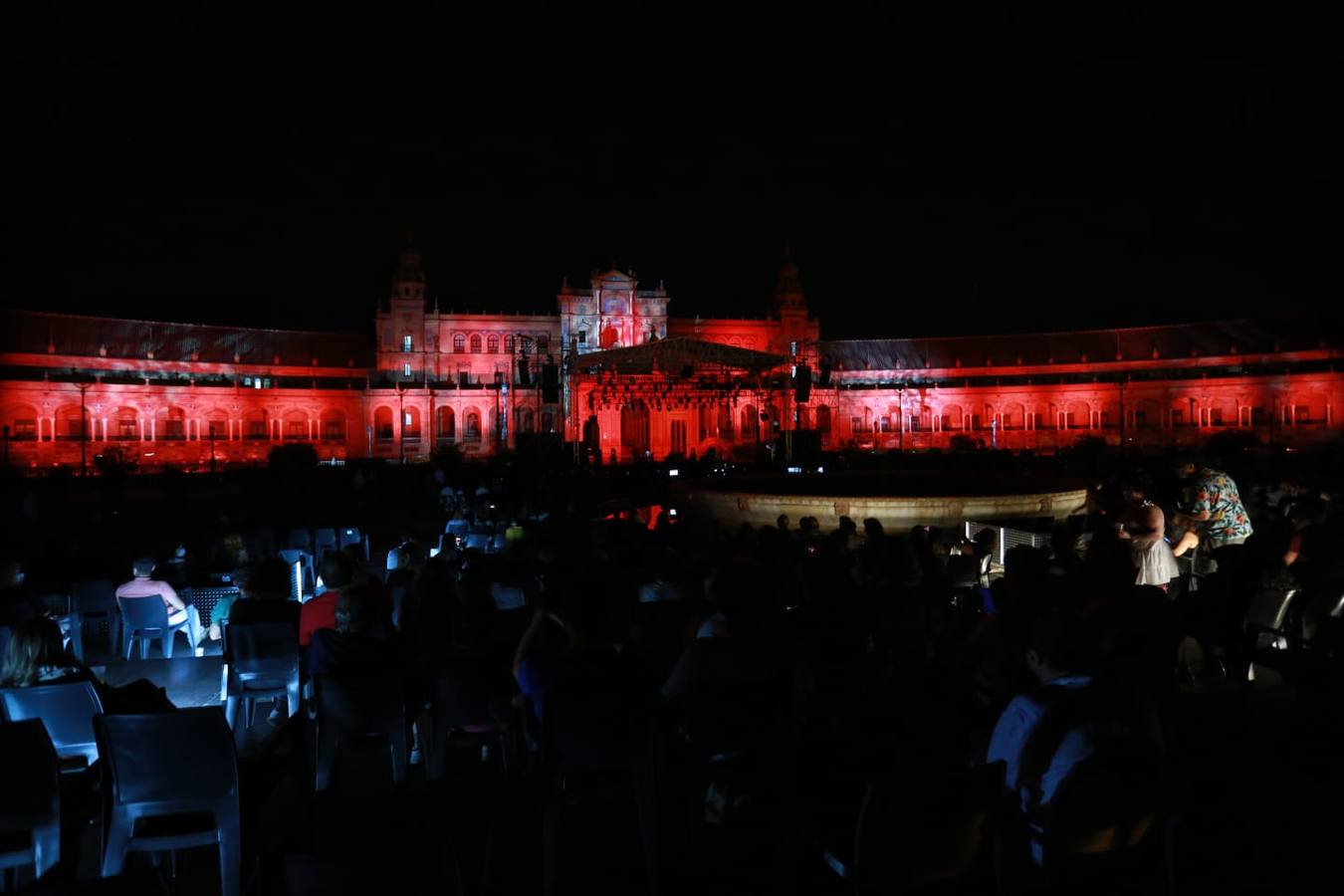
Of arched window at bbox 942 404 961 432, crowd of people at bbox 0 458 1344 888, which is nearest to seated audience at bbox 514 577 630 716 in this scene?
crowd of people at bbox 0 458 1344 888

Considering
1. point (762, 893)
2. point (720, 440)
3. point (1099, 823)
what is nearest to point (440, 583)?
point (762, 893)

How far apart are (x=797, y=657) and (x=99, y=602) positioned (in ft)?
23.1

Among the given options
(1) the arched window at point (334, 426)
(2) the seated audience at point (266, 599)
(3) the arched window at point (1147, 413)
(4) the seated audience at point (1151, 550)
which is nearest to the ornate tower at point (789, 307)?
(3) the arched window at point (1147, 413)

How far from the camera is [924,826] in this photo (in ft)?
10.6

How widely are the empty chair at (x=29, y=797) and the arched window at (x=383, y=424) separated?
58.4 metres

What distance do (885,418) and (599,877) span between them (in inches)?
2477

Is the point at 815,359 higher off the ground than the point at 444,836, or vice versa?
the point at 815,359

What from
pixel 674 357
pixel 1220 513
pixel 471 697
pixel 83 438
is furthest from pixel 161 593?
pixel 83 438

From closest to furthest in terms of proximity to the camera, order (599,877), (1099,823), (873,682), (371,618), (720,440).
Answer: (1099,823), (599,877), (371,618), (873,682), (720,440)

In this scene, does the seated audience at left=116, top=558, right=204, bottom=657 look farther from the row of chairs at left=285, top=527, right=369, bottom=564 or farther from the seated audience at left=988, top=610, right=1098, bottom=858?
the seated audience at left=988, top=610, right=1098, bottom=858

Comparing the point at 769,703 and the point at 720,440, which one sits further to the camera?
the point at 720,440

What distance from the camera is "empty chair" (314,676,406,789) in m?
4.89

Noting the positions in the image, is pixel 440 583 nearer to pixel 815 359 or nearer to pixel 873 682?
pixel 873 682

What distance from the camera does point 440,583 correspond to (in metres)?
7.04
